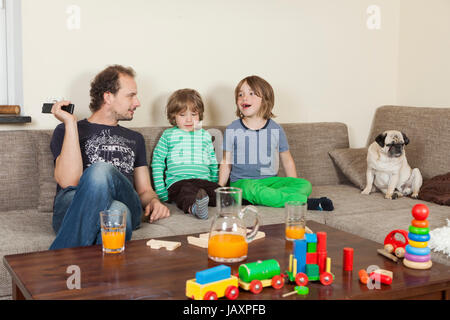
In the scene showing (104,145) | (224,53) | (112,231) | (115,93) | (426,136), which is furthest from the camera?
(224,53)

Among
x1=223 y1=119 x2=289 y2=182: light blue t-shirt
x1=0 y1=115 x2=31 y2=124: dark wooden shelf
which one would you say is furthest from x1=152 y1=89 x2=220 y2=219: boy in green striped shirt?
x1=0 y1=115 x2=31 y2=124: dark wooden shelf

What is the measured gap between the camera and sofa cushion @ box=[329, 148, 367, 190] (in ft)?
10.2

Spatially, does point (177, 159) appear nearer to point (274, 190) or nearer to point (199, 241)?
point (274, 190)

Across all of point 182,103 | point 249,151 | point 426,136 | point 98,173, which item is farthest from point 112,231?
point 426,136

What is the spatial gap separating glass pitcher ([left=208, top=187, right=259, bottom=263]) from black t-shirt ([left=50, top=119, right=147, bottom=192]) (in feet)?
3.34

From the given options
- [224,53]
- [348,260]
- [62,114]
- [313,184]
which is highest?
[224,53]

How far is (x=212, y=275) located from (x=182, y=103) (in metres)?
1.60

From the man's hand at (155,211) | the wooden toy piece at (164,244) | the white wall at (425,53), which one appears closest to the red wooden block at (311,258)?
the wooden toy piece at (164,244)

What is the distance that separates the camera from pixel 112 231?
159 centimetres

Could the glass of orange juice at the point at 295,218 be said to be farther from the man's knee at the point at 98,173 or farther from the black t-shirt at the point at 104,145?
the black t-shirt at the point at 104,145

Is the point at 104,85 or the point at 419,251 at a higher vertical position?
the point at 104,85

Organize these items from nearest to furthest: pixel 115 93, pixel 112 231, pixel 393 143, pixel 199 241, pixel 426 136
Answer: pixel 112 231
pixel 199 241
pixel 115 93
pixel 393 143
pixel 426 136

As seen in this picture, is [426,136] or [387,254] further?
[426,136]
